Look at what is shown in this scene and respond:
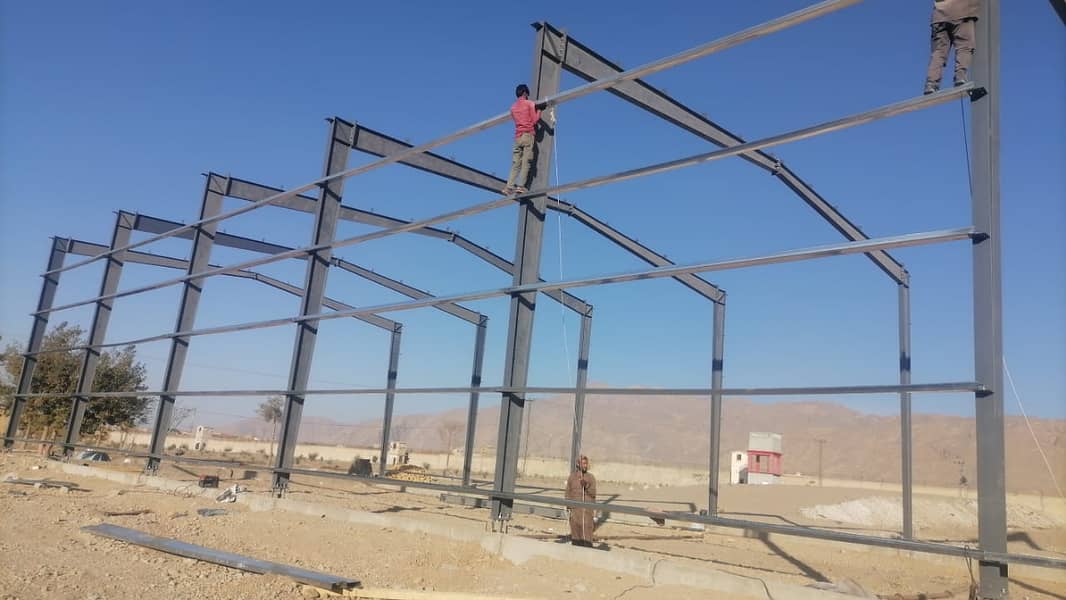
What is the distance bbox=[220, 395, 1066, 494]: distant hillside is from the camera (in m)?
50.8

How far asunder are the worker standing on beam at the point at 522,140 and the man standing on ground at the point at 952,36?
3.87 metres

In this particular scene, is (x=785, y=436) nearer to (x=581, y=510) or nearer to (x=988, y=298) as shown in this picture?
(x=581, y=510)

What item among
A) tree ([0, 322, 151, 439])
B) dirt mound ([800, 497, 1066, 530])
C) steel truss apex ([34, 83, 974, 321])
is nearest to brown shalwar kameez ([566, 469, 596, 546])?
steel truss apex ([34, 83, 974, 321])

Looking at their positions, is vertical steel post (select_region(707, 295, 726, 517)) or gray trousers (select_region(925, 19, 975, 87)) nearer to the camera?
gray trousers (select_region(925, 19, 975, 87))

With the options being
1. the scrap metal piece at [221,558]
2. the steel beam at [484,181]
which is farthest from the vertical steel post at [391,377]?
the scrap metal piece at [221,558]

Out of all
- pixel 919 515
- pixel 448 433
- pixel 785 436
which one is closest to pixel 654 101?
pixel 919 515

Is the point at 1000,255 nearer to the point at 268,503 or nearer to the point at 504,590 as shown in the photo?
the point at 504,590

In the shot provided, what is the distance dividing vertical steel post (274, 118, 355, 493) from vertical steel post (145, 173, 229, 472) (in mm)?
3952

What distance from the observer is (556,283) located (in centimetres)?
670

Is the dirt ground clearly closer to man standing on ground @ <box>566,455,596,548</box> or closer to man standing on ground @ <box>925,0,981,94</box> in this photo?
man standing on ground @ <box>566,455,596,548</box>

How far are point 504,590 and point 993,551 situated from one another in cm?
339

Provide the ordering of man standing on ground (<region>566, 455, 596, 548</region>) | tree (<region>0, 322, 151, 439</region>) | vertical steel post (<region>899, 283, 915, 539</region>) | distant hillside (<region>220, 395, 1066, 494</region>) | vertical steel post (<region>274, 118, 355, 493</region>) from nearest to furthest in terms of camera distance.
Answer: man standing on ground (<region>566, 455, 596, 548</region>) → vertical steel post (<region>274, 118, 355, 493</region>) → vertical steel post (<region>899, 283, 915, 539</region>) → tree (<region>0, 322, 151, 439</region>) → distant hillside (<region>220, 395, 1066, 494</region>)

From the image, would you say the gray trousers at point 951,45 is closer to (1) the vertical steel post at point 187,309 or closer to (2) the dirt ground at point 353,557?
(2) the dirt ground at point 353,557

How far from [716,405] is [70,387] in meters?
23.7
